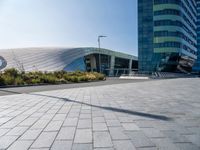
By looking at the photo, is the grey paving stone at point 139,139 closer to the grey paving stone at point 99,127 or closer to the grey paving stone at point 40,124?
the grey paving stone at point 99,127

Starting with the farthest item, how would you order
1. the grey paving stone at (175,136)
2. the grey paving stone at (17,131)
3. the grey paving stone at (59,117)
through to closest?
the grey paving stone at (59,117) → the grey paving stone at (17,131) → the grey paving stone at (175,136)

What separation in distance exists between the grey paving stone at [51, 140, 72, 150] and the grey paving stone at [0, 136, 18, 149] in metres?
0.93

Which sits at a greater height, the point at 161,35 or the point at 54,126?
the point at 161,35

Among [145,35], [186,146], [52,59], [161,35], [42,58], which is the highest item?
[145,35]

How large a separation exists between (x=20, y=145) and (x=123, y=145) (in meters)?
2.04

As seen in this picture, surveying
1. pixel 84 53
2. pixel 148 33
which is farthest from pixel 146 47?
pixel 84 53

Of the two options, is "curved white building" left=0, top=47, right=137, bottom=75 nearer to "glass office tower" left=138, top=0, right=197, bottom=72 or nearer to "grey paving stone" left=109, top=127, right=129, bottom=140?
"glass office tower" left=138, top=0, right=197, bottom=72

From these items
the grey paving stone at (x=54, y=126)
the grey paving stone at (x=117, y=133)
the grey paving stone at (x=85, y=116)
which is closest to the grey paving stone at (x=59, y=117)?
the grey paving stone at (x=54, y=126)

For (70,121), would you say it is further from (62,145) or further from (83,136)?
(62,145)

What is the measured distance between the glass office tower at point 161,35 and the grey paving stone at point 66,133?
58.8 m

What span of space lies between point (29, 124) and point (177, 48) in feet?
203

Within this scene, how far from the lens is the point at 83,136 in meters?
4.97

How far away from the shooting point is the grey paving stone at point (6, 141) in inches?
172

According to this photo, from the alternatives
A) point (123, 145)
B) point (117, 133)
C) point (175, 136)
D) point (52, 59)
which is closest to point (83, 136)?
point (117, 133)
